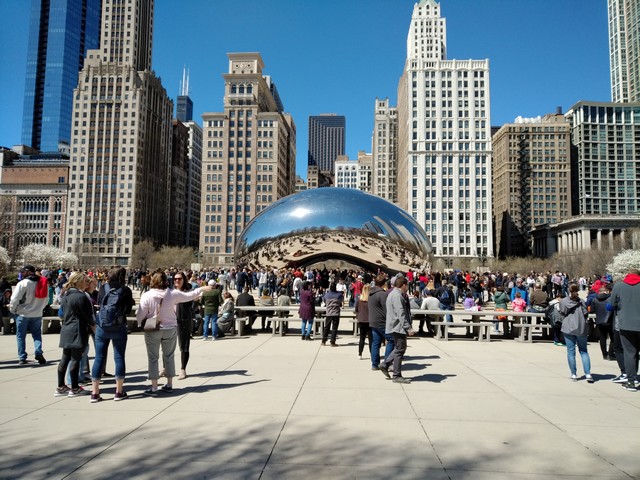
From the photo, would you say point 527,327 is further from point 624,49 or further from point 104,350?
point 624,49

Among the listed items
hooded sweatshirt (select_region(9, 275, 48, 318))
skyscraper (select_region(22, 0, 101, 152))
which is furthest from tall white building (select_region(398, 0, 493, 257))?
skyscraper (select_region(22, 0, 101, 152))

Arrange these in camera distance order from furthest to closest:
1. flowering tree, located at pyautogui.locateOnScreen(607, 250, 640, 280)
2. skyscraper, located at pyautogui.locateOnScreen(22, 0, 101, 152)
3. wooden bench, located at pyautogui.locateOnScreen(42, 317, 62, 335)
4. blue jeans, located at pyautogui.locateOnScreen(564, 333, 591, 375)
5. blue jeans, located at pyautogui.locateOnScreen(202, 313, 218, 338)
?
skyscraper, located at pyautogui.locateOnScreen(22, 0, 101, 152) < flowering tree, located at pyautogui.locateOnScreen(607, 250, 640, 280) < wooden bench, located at pyautogui.locateOnScreen(42, 317, 62, 335) < blue jeans, located at pyautogui.locateOnScreen(202, 313, 218, 338) < blue jeans, located at pyautogui.locateOnScreen(564, 333, 591, 375)

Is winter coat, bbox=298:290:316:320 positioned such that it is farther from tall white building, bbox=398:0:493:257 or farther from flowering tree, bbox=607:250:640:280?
tall white building, bbox=398:0:493:257

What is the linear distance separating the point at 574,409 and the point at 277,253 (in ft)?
49.8

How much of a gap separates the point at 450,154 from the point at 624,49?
328 feet

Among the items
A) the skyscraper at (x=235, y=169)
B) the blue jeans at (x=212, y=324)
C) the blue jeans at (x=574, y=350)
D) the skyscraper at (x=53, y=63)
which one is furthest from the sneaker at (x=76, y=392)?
the skyscraper at (x=53, y=63)

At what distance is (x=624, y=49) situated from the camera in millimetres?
146375

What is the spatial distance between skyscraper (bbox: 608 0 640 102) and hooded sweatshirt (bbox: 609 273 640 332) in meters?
177

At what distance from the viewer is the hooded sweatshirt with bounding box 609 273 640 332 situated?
6.39 meters

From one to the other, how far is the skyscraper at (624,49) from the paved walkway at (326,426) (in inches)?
7051

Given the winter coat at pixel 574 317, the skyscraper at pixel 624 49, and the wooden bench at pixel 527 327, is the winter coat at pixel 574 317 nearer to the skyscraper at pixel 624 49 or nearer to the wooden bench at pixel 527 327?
the wooden bench at pixel 527 327

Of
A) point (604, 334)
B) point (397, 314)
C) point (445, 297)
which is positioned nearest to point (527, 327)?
point (445, 297)

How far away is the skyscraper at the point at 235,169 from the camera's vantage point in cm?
10231

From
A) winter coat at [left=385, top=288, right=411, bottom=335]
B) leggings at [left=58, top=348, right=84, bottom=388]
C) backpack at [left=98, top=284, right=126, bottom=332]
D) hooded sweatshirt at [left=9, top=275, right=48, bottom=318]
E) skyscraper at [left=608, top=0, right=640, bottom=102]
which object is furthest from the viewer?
skyscraper at [left=608, top=0, right=640, bottom=102]
